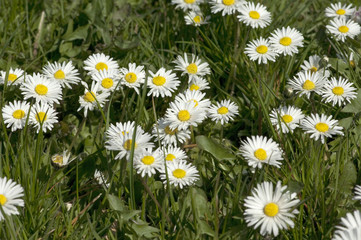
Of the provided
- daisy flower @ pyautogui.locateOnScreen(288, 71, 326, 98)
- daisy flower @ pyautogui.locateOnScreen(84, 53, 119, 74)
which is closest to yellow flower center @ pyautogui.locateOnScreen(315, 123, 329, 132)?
daisy flower @ pyautogui.locateOnScreen(288, 71, 326, 98)

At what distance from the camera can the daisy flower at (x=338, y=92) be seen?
2977 mm

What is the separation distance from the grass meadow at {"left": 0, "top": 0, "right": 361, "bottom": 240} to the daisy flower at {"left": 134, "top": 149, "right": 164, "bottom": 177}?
0.06m

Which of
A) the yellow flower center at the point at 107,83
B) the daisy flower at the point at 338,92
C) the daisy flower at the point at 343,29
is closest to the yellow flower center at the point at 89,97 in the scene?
the yellow flower center at the point at 107,83

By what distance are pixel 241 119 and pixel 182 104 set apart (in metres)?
0.57

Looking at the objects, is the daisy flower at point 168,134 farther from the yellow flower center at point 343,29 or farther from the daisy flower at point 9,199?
the yellow flower center at point 343,29

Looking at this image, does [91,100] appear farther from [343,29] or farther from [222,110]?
[343,29]

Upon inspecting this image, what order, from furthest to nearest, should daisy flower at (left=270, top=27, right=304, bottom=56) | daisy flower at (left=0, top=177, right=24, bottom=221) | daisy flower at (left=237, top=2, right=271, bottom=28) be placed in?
daisy flower at (left=237, top=2, right=271, bottom=28) → daisy flower at (left=270, top=27, right=304, bottom=56) → daisy flower at (left=0, top=177, right=24, bottom=221)

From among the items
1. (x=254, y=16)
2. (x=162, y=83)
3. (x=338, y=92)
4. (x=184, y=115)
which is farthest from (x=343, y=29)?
(x=184, y=115)

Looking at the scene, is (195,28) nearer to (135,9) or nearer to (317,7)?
(135,9)

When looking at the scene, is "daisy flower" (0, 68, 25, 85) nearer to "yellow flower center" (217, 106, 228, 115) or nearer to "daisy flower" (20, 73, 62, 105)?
"daisy flower" (20, 73, 62, 105)

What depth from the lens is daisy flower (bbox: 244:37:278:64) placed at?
127 inches

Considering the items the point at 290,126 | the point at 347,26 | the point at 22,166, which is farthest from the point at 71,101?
the point at 347,26

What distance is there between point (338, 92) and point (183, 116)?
3.08 ft

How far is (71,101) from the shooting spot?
3.32 meters
